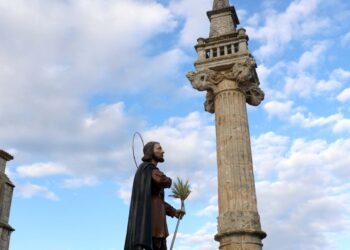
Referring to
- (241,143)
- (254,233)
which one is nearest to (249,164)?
(241,143)

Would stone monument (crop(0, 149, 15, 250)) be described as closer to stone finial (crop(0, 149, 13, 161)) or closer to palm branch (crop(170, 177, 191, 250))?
stone finial (crop(0, 149, 13, 161))

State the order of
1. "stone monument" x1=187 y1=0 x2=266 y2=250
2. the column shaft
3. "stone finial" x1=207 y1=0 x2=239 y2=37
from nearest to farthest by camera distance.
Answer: the column shaft → "stone monument" x1=187 y1=0 x2=266 y2=250 → "stone finial" x1=207 y1=0 x2=239 y2=37

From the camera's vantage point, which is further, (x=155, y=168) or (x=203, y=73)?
(x=203, y=73)

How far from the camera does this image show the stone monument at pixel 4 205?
23844 millimetres

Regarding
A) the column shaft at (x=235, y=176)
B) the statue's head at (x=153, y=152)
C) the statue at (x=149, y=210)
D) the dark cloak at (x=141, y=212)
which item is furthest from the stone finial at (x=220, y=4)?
the dark cloak at (x=141, y=212)

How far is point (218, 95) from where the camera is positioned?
1548 cm

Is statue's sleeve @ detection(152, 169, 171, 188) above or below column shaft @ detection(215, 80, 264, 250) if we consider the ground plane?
below

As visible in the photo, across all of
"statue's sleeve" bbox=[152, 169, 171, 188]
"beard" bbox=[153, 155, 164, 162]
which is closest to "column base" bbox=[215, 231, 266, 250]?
"beard" bbox=[153, 155, 164, 162]

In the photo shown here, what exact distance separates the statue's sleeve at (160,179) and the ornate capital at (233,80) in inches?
408

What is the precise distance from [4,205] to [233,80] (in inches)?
613

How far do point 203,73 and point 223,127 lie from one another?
2.23m

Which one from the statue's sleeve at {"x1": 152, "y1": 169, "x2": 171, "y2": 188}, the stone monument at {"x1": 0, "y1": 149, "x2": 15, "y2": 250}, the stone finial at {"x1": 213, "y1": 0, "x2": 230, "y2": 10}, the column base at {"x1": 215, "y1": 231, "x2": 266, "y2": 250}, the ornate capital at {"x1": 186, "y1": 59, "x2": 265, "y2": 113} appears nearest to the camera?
the statue's sleeve at {"x1": 152, "y1": 169, "x2": 171, "y2": 188}

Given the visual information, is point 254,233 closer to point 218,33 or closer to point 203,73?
point 203,73

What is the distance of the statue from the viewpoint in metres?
4.98
